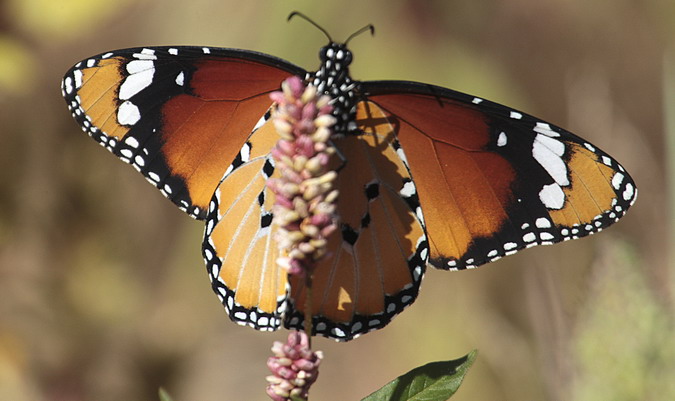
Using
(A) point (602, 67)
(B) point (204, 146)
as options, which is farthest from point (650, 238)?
(B) point (204, 146)

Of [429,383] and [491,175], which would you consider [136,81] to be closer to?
[491,175]

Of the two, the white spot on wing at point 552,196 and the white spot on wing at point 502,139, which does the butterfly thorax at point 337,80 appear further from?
the white spot on wing at point 552,196

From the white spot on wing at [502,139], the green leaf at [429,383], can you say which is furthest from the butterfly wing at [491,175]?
the green leaf at [429,383]

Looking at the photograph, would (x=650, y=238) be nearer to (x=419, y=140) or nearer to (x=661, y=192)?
(x=661, y=192)

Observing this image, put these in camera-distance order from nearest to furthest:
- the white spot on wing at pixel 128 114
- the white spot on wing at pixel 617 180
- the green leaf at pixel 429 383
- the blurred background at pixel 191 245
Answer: the green leaf at pixel 429 383 → the white spot on wing at pixel 617 180 → the white spot on wing at pixel 128 114 → the blurred background at pixel 191 245

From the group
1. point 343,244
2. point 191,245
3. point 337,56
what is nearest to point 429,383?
point 343,244
